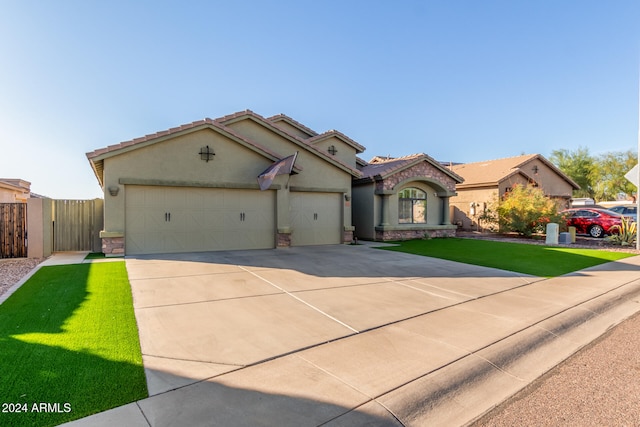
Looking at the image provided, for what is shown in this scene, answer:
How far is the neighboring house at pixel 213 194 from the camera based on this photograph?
11.2 metres

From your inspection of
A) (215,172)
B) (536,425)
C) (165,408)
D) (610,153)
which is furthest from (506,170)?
(610,153)

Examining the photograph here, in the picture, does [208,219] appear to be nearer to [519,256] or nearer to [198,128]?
[198,128]

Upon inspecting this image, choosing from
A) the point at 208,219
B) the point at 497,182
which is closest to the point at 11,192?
the point at 208,219

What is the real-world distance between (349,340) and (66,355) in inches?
129

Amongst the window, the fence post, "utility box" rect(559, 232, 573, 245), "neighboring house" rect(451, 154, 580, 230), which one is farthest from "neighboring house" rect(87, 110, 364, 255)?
"neighboring house" rect(451, 154, 580, 230)

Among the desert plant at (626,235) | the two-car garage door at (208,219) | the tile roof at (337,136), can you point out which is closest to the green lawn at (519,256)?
the desert plant at (626,235)

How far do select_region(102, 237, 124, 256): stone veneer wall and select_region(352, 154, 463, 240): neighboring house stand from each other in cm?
1108

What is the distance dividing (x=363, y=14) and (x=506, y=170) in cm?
1584

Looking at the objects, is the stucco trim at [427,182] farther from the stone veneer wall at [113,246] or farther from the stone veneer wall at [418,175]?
the stone veneer wall at [113,246]

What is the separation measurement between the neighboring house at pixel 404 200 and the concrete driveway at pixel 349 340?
8137 mm

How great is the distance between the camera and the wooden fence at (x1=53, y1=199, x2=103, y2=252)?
11.7m

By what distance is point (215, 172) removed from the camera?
12.5 metres

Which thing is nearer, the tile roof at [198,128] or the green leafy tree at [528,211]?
the tile roof at [198,128]

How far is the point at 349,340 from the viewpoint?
173 inches
